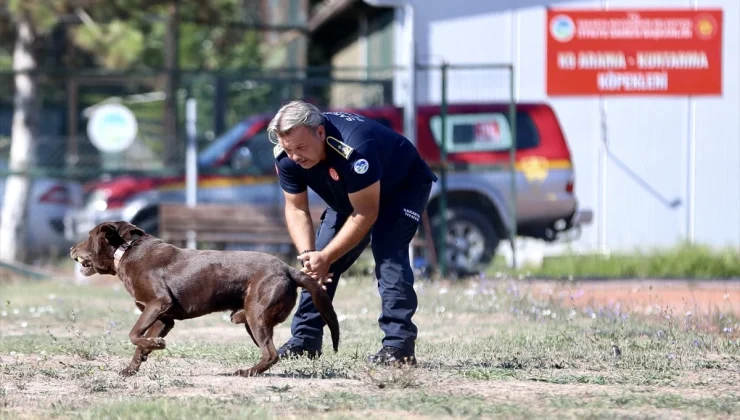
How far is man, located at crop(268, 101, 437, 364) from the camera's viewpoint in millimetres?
6273

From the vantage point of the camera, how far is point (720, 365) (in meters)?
6.96

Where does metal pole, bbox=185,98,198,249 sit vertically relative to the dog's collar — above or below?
above

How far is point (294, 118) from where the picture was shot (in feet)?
20.1

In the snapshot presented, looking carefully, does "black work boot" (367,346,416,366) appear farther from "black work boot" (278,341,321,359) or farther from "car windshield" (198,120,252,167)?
"car windshield" (198,120,252,167)

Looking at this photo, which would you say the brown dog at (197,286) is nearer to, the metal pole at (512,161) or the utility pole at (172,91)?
the metal pole at (512,161)

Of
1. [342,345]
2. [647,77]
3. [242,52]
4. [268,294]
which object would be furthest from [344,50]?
[268,294]

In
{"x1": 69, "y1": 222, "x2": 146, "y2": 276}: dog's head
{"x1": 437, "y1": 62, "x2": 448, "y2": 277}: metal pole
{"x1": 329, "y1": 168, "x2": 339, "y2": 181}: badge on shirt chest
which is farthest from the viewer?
{"x1": 437, "y1": 62, "x2": 448, "y2": 277}: metal pole

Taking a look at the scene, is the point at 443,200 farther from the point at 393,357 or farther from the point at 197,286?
the point at 197,286

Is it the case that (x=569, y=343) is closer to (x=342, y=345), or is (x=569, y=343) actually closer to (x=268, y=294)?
(x=342, y=345)

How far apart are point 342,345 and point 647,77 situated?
9521mm

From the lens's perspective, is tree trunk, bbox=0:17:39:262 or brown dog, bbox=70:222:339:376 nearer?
brown dog, bbox=70:222:339:376

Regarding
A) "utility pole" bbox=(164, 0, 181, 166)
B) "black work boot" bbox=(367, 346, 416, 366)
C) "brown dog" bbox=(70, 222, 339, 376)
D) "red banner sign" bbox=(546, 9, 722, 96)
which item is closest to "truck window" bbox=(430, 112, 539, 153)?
"red banner sign" bbox=(546, 9, 722, 96)

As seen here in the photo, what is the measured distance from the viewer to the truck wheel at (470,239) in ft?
46.8

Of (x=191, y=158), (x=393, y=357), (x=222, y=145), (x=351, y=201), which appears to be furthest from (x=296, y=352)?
(x=222, y=145)
